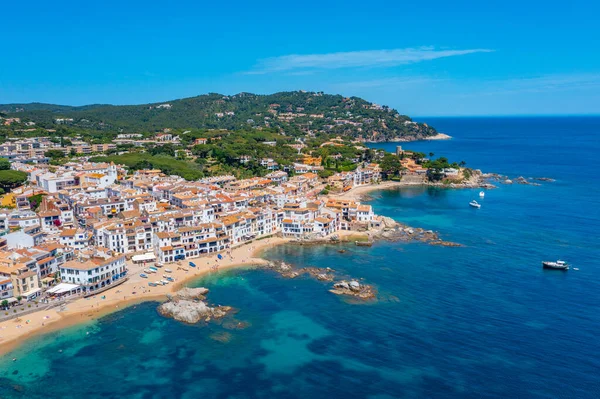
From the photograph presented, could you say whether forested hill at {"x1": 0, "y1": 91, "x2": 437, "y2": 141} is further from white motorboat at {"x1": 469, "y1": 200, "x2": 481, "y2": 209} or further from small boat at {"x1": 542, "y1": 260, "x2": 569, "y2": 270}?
small boat at {"x1": 542, "y1": 260, "x2": 569, "y2": 270}

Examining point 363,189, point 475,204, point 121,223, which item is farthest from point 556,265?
point 363,189

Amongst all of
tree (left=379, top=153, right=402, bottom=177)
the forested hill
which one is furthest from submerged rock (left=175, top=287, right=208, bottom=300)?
the forested hill

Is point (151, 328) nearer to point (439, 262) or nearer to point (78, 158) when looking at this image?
point (439, 262)

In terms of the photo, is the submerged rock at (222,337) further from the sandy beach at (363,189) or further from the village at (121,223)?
the sandy beach at (363,189)

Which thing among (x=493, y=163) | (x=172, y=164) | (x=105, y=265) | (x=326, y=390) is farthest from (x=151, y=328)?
(x=493, y=163)

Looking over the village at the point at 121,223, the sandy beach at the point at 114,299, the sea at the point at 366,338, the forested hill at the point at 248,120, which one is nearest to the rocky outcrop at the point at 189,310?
the sea at the point at 366,338

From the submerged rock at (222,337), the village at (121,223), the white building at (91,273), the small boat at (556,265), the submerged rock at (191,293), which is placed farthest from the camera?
the small boat at (556,265)

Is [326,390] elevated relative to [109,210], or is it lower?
lower
